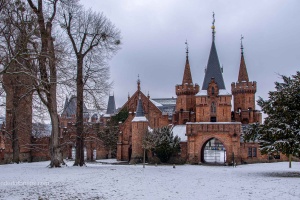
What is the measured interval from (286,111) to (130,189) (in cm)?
1332

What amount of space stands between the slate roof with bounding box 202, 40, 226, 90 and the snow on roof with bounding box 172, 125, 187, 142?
21.1 feet

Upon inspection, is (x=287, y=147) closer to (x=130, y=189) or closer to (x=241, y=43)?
(x=130, y=189)

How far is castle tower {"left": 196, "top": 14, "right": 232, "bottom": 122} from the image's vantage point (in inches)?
1671

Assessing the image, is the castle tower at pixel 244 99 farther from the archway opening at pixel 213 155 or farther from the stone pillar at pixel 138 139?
the stone pillar at pixel 138 139

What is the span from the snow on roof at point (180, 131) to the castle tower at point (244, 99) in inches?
299

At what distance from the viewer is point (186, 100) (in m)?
50.2

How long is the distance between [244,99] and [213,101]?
692 cm

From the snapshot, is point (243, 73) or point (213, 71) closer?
point (213, 71)

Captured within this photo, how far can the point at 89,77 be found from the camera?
84.0 feet

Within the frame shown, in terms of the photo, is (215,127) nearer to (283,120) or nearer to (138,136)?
(138,136)

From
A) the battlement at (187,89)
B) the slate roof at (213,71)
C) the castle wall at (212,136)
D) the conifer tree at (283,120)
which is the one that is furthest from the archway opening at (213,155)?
the conifer tree at (283,120)

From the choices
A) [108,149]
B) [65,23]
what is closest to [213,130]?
[108,149]

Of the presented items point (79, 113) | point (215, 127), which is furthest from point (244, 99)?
point (79, 113)

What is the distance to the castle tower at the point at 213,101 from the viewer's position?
4244cm
